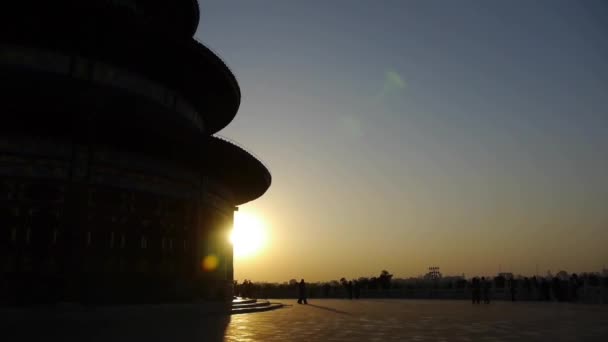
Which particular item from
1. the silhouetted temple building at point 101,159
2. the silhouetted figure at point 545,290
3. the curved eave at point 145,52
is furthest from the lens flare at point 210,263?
the silhouetted figure at point 545,290

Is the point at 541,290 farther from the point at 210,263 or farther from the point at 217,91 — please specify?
the point at 217,91

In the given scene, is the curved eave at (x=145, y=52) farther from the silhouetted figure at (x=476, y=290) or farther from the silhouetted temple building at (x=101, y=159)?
the silhouetted figure at (x=476, y=290)

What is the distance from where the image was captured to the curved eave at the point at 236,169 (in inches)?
928

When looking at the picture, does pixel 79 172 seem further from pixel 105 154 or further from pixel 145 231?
pixel 145 231

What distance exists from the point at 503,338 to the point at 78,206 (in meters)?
15.2

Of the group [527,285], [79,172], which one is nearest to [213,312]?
[79,172]

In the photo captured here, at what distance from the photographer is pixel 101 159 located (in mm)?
20359

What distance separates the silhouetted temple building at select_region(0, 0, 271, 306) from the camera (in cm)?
1858

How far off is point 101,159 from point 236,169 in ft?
24.6

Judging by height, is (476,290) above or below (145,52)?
below

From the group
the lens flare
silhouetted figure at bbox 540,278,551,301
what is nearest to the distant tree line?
silhouetted figure at bbox 540,278,551,301

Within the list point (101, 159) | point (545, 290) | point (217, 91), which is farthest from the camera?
point (545, 290)

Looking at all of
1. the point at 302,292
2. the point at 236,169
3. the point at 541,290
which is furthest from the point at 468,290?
the point at 236,169

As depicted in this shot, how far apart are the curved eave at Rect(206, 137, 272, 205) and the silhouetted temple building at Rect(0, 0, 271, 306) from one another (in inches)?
4.4
